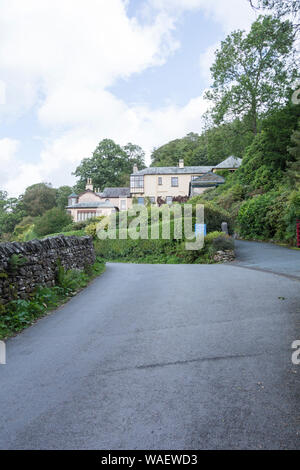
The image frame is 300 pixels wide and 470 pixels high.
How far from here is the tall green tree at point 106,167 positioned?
81062 mm

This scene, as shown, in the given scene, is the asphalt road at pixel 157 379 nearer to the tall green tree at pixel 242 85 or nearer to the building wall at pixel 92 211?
the tall green tree at pixel 242 85

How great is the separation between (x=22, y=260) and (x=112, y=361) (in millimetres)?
3784

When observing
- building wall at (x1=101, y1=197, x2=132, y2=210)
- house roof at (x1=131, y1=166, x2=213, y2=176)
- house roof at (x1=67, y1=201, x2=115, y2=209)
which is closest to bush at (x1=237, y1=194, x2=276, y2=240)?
house roof at (x1=131, y1=166, x2=213, y2=176)

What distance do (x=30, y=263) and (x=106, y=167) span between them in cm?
7574

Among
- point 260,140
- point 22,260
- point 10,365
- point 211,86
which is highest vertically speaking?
point 211,86

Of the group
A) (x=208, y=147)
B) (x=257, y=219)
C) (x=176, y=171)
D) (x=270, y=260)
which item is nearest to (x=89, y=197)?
(x=176, y=171)

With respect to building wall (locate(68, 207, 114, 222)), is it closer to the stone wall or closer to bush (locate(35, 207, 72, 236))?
bush (locate(35, 207, 72, 236))

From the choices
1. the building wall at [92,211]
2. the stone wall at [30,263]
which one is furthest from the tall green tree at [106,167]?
the stone wall at [30,263]

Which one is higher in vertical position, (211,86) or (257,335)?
(211,86)

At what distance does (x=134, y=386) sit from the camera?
148 inches

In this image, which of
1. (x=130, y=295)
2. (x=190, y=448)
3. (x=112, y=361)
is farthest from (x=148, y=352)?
(x=130, y=295)

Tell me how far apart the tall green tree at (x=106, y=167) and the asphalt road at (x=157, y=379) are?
73.5 metres

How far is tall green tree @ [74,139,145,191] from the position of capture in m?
81.1

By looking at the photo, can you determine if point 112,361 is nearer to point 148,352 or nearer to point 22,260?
point 148,352
